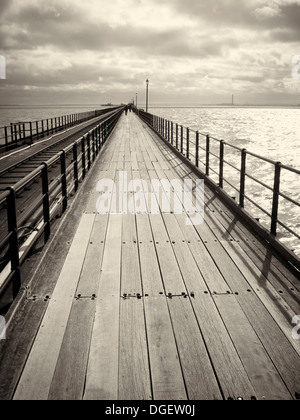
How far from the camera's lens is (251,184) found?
30016 millimetres

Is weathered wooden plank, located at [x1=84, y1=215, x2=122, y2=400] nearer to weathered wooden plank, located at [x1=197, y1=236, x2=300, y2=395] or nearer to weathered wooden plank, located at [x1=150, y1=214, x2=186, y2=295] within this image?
weathered wooden plank, located at [x1=150, y1=214, x2=186, y2=295]

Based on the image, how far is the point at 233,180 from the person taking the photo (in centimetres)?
3100

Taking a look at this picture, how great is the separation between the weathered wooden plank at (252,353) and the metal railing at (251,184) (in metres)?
1.36

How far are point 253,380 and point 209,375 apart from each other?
0.32m

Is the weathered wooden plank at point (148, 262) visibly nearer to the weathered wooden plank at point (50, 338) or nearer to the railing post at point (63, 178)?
the weathered wooden plank at point (50, 338)

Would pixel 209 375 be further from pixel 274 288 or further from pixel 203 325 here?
pixel 274 288

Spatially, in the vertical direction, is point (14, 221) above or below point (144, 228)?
above

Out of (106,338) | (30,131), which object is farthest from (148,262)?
(30,131)

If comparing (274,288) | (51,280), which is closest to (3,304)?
(51,280)

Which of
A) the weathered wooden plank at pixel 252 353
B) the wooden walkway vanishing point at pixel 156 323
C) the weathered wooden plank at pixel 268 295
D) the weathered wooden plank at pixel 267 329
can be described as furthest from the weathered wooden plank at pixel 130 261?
the weathered wooden plank at pixel 268 295

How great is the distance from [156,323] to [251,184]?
90.2 ft

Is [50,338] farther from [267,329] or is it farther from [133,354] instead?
[267,329]

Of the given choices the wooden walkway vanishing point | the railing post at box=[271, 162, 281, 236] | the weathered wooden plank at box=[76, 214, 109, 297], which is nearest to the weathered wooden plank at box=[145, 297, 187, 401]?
the wooden walkway vanishing point

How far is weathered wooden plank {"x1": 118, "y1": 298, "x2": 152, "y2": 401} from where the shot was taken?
2.83 m
